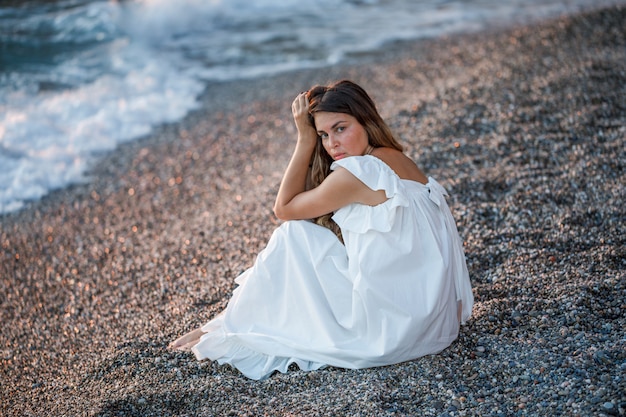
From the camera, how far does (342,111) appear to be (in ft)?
11.9

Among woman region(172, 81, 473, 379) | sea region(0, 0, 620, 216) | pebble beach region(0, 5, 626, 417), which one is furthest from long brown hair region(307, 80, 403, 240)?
sea region(0, 0, 620, 216)

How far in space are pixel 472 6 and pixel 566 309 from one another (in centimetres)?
1176

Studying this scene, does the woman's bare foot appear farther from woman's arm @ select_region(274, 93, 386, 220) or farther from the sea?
the sea

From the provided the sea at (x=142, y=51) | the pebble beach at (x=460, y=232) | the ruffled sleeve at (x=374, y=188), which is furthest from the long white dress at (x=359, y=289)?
the sea at (x=142, y=51)

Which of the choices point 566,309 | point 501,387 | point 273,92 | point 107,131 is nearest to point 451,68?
point 273,92

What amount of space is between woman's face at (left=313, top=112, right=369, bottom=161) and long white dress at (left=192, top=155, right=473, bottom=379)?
0.18 meters

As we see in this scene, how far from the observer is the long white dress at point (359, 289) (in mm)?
3445

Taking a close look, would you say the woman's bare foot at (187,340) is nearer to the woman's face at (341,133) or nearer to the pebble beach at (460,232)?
the pebble beach at (460,232)

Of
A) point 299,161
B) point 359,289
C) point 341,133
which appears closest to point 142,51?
point 299,161

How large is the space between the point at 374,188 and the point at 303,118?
0.62 m

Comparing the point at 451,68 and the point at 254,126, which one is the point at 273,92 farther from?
the point at 451,68

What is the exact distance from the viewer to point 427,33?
12438 millimetres

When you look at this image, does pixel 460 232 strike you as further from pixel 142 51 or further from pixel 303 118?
pixel 142 51

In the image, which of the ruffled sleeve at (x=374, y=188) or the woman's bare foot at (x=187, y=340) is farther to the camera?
the woman's bare foot at (x=187, y=340)
